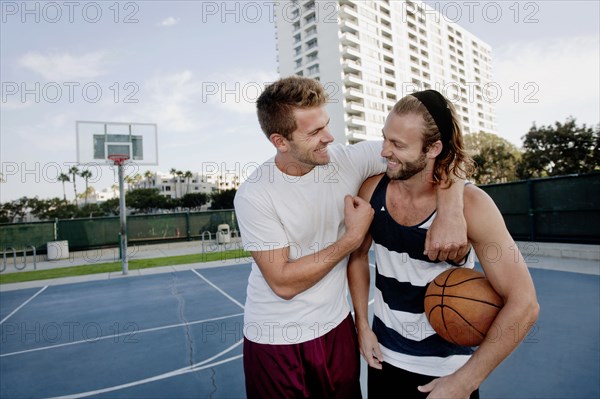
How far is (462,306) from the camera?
64.2 inches

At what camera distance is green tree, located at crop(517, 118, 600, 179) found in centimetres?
2958

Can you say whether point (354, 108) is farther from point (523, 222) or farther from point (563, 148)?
point (523, 222)

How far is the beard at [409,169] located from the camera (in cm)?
175

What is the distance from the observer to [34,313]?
7.74 meters

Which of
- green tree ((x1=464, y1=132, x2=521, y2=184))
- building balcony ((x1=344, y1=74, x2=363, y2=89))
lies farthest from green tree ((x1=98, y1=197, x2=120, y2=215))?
green tree ((x1=464, y1=132, x2=521, y2=184))

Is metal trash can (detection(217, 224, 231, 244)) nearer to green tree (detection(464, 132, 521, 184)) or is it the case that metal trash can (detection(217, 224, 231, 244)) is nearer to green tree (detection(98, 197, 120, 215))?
green tree (detection(464, 132, 521, 184))

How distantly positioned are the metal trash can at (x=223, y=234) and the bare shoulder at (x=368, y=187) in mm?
18128

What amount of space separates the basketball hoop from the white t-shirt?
1319 centimetres

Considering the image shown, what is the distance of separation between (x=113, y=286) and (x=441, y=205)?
10.6 meters

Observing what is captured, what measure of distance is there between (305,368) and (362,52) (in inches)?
2439

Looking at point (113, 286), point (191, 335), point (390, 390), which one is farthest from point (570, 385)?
point (113, 286)

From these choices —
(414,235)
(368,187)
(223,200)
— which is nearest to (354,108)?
(223,200)

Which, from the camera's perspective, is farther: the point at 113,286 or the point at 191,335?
the point at 113,286

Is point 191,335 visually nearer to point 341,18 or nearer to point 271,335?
point 271,335
